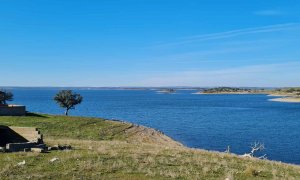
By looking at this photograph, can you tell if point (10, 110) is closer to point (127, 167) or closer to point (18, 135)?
point (18, 135)

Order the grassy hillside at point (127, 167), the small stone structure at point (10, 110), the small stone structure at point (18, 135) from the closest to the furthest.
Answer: the grassy hillside at point (127, 167)
the small stone structure at point (18, 135)
the small stone structure at point (10, 110)

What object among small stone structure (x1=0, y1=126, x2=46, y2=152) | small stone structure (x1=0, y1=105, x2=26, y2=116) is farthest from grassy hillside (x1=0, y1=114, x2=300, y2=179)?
small stone structure (x1=0, y1=105, x2=26, y2=116)

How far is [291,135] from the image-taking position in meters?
83.4

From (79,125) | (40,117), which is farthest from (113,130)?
(40,117)

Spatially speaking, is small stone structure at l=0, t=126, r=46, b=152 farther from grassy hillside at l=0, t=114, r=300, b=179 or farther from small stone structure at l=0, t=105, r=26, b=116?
small stone structure at l=0, t=105, r=26, b=116

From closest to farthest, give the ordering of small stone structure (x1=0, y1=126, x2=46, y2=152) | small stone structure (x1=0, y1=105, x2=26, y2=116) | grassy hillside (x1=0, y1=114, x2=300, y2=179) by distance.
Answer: grassy hillside (x1=0, y1=114, x2=300, y2=179) < small stone structure (x1=0, y1=126, x2=46, y2=152) < small stone structure (x1=0, y1=105, x2=26, y2=116)

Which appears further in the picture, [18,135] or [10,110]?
[10,110]

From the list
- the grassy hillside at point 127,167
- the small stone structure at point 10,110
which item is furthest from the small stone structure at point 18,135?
the small stone structure at point 10,110

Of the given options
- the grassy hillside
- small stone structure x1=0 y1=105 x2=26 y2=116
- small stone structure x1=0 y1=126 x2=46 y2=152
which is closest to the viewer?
the grassy hillside

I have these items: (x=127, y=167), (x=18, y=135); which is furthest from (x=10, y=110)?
(x=127, y=167)

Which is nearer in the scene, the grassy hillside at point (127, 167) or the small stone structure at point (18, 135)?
the grassy hillside at point (127, 167)

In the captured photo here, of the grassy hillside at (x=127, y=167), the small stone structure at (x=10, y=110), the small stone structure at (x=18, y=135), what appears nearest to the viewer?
the grassy hillside at (x=127, y=167)

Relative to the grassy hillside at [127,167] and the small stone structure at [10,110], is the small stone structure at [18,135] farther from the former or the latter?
the small stone structure at [10,110]

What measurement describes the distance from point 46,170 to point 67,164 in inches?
78.7
